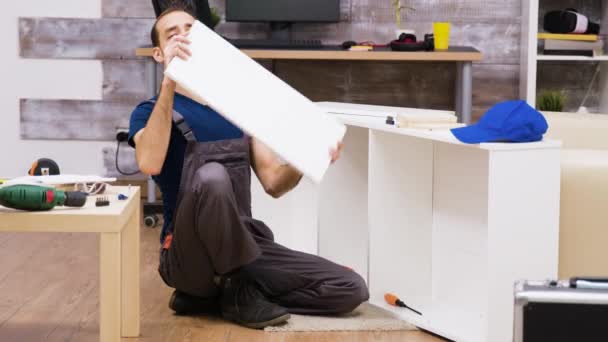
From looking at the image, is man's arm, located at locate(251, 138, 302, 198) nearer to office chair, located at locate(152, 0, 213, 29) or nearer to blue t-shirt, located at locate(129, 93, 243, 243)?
blue t-shirt, located at locate(129, 93, 243, 243)

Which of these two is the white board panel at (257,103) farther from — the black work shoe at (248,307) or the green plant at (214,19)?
the green plant at (214,19)

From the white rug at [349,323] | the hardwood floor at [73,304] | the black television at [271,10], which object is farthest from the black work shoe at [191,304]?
the black television at [271,10]

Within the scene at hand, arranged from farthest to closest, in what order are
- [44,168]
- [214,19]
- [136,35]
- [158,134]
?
[136,35], [214,19], [44,168], [158,134]

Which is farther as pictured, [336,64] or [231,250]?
[336,64]

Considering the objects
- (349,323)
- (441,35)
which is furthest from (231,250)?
(441,35)

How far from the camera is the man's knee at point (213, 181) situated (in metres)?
2.59

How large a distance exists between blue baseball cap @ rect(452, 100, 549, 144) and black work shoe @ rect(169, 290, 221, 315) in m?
0.89

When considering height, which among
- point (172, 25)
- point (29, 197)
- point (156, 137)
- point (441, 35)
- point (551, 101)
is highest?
point (441, 35)

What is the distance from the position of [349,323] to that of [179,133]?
2.31 feet

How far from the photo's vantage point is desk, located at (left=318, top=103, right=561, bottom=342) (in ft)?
8.11

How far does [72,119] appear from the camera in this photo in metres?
4.85

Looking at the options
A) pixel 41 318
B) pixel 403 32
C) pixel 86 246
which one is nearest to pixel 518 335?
pixel 41 318

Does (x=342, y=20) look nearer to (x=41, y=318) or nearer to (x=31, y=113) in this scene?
(x=31, y=113)

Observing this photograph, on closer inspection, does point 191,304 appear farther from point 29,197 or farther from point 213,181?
point 29,197
